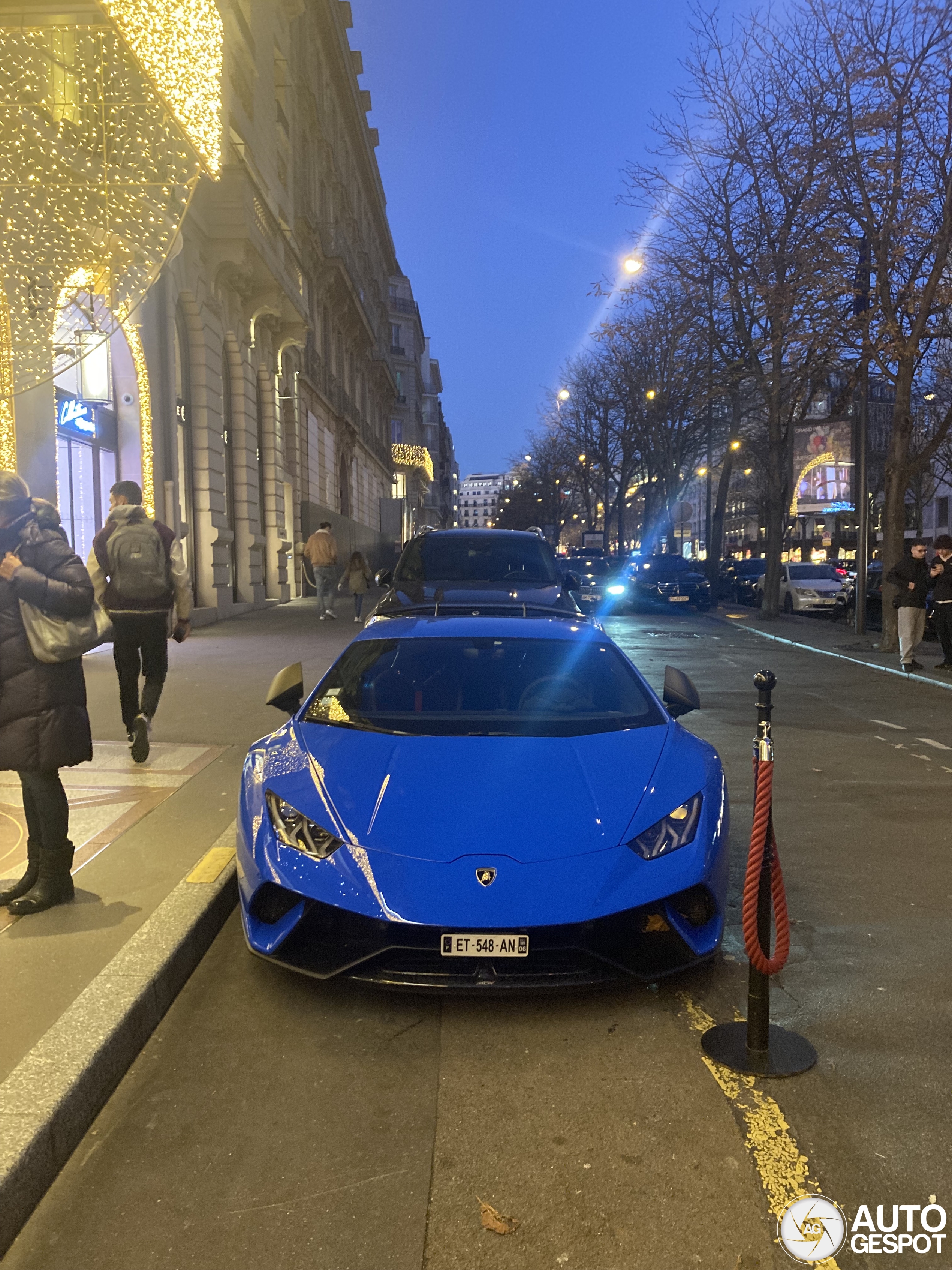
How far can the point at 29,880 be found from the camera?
4477 millimetres

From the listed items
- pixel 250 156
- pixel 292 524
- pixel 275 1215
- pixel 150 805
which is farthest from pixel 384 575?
pixel 292 524

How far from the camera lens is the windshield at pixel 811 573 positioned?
29280mm

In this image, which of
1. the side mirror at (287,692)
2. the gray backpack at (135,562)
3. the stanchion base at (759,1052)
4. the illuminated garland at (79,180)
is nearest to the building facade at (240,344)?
the illuminated garland at (79,180)

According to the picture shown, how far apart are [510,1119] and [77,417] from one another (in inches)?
523

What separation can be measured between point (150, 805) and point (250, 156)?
19878mm

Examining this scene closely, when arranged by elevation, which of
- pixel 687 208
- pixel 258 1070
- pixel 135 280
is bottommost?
pixel 258 1070

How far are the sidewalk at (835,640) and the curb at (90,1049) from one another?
11146mm

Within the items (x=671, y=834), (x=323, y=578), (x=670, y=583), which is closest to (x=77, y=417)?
(x=323, y=578)

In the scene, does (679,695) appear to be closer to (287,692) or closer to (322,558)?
(287,692)

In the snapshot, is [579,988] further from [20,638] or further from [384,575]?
[384,575]

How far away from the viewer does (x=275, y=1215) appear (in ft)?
8.42

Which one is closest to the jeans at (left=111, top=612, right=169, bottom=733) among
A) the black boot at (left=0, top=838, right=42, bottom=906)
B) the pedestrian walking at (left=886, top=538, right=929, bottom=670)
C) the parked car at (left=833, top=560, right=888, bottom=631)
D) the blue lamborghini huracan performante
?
the black boot at (left=0, top=838, right=42, bottom=906)

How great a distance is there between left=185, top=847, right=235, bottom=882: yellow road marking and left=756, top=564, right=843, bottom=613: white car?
24.5 metres

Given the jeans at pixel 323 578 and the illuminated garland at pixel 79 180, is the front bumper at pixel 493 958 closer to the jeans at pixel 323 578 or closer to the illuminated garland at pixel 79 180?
the illuminated garland at pixel 79 180
